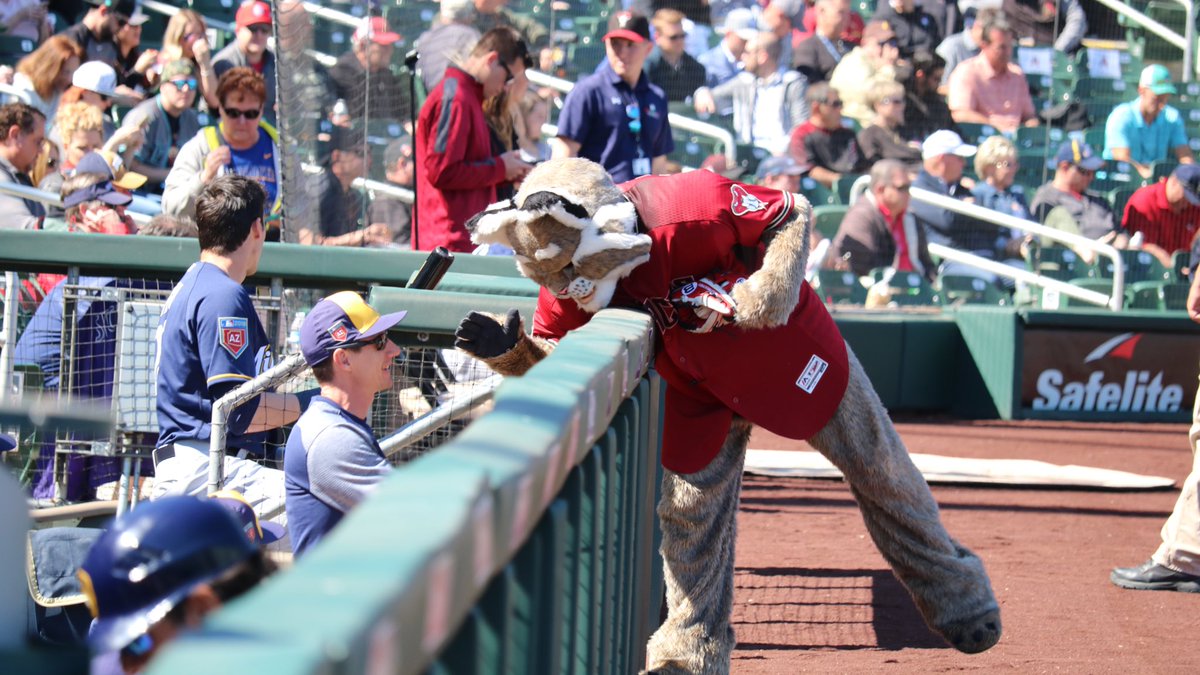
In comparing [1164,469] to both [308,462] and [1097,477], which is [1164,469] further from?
[308,462]

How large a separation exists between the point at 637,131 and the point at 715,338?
3.64 m

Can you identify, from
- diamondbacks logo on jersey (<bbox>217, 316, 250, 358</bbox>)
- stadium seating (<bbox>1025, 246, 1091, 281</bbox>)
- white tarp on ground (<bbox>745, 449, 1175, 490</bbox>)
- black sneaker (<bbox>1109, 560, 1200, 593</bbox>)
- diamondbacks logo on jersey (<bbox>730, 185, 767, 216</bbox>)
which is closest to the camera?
diamondbacks logo on jersey (<bbox>730, 185, 767, 216</bbox>)

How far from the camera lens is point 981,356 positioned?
1025 centimetres

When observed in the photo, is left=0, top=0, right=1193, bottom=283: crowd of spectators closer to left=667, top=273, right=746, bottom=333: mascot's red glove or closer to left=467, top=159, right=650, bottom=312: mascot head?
left=467, top=159, right=650, bottom=312: mascot head

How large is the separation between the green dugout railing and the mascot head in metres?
0.61

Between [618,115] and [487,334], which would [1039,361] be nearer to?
[618,115]

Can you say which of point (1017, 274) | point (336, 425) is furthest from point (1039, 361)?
point (336, 425)

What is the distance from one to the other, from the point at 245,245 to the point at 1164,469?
20.3ft

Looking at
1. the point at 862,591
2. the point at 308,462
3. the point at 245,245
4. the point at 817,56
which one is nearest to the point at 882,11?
the point at 817,56

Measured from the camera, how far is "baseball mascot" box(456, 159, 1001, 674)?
3.44 meters

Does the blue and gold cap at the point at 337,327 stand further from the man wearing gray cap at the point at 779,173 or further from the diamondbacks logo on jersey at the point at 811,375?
the man wearing gray cap at the point at 779,173

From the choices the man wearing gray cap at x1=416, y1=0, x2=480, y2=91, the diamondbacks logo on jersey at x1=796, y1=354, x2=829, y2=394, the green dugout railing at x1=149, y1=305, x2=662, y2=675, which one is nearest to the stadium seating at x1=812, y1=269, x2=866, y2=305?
the man wearing gray cap at x1=416, y1=0, x2=480, y2=91

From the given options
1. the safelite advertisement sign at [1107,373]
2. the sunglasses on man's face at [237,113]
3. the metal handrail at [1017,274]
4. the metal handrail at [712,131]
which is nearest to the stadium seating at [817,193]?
the metal handrail at [712,131]

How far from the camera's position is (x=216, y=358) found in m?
4.19
